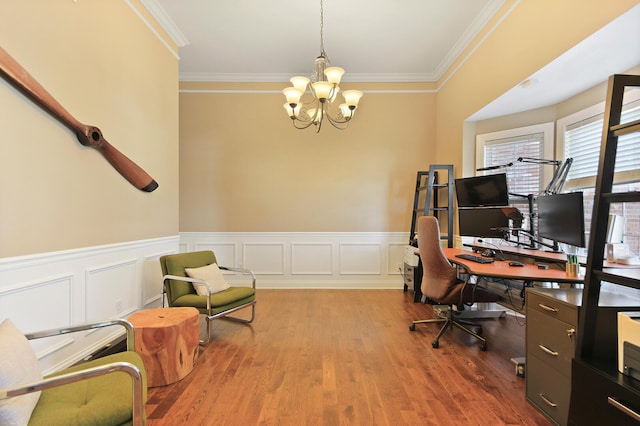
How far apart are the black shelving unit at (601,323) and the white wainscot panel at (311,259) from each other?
3.69 metres

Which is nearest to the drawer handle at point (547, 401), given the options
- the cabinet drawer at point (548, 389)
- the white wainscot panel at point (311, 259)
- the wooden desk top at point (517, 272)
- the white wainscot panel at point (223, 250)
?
the cabinet drawer at point (548, 389)

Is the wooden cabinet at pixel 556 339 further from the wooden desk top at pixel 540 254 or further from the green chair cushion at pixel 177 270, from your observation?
the green chair cushion at pixel 177 270

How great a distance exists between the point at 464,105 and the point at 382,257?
246 cm

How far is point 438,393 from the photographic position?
2117mm

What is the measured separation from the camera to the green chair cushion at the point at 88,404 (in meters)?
1.25

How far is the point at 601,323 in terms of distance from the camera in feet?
4.99

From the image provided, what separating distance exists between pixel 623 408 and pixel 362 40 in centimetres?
399

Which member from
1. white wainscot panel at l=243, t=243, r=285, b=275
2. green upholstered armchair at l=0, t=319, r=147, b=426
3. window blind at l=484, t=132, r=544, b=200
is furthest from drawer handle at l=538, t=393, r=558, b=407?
white wainscot panel at l=243, t=243, r=285, b=275

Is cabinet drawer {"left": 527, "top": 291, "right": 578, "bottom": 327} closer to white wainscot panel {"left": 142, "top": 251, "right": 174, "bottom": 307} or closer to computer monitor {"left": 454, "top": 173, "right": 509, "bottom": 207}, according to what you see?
computer monitor {"left": 454, "top": 173, "right": 509, "bottom": 207}

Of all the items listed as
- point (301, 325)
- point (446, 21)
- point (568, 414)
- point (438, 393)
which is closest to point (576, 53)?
point (446, 21)

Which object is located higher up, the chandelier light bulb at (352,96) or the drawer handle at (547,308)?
the chandelier light bulb at (352,96)

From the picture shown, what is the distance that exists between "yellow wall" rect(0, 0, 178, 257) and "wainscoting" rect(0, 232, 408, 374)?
0.14 meters

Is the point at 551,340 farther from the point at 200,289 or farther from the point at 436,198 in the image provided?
the point at 436,198

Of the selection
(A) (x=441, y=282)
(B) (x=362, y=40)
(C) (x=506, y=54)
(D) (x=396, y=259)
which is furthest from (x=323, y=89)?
(D) (x=396, y=259)
